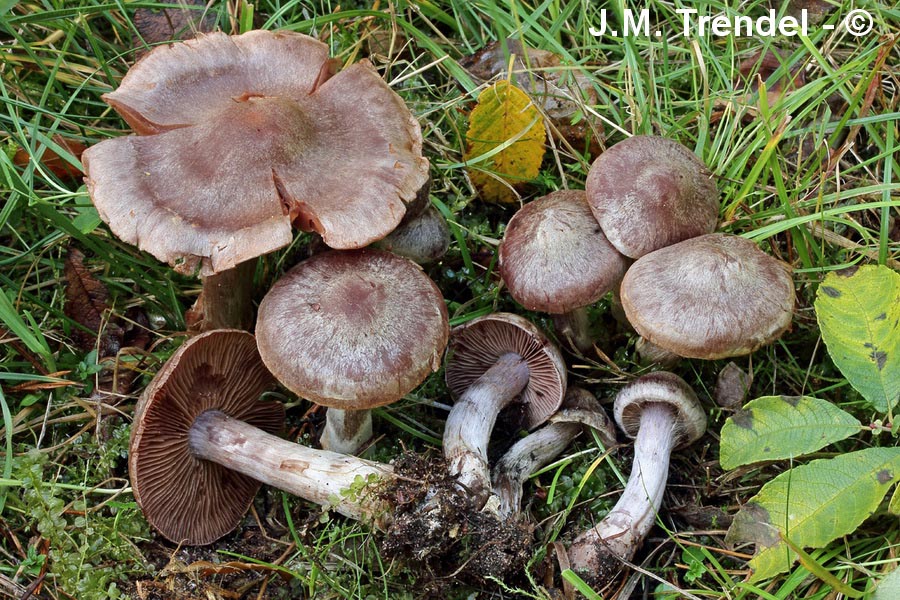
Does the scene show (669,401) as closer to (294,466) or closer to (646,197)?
(646,197)

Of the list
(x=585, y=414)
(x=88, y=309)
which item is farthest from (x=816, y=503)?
(x=88, y=309)

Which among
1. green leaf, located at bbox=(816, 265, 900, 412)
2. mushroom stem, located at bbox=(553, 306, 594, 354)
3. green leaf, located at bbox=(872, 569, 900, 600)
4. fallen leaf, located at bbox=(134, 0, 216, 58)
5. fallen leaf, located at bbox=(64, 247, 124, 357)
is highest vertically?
green leaf, located at bbox=(816, 265, 900, 412)

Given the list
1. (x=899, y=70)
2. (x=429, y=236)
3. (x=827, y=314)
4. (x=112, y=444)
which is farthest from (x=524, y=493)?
(x=899, y=70)

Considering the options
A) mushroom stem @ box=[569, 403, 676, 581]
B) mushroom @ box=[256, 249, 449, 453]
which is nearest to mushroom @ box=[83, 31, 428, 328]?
mushroom @ box=[256, 249, 449, 453]

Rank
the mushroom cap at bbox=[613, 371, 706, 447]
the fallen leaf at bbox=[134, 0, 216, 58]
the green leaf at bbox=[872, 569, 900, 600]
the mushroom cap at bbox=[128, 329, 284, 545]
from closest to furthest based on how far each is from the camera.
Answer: the green leaf at bbox=[872, 569, 900, 600]
the mushroom cap at bbox=[128, 329, 284, 545]
the mushroom cap at bbox=[613, 371, 706, 447]
the fallen leaf at bbox=[134, 0, 216, 58]

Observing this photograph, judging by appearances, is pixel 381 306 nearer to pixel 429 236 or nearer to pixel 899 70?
pixel 429 236

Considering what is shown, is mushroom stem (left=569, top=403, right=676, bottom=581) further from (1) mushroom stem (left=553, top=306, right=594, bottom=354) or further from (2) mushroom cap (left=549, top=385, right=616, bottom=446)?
(1) mushroom stem (left=553, top=306, right=594, bottom=354)

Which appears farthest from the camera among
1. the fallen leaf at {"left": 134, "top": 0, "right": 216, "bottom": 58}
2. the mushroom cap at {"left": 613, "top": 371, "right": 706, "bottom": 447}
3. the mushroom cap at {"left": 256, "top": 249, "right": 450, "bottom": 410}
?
the fallen leaf at {"left": 134, "top": 0, "right": 216, "bottom": 58}
